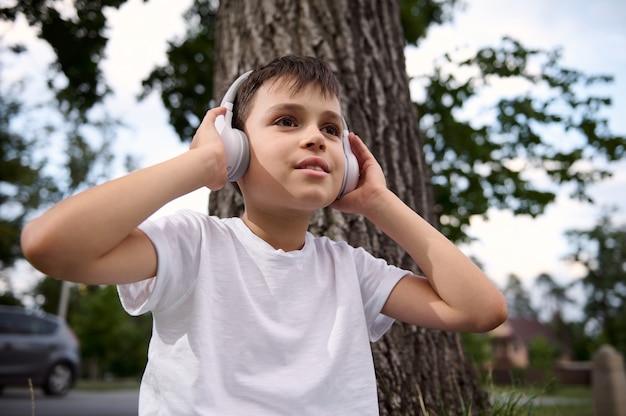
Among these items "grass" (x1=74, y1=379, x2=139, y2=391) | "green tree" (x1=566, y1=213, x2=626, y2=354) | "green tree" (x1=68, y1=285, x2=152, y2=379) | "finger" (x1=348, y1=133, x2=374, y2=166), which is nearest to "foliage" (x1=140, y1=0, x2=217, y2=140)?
"finger" (x1=348, y1=133, x2=374, y2=166)

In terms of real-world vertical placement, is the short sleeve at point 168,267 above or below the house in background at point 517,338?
below

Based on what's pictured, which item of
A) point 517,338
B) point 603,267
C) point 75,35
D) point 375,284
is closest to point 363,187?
point 375,284

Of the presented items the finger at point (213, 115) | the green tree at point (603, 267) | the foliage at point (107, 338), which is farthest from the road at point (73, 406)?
the green tree at point (603, 267)

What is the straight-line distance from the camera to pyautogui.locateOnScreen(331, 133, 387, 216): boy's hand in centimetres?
185

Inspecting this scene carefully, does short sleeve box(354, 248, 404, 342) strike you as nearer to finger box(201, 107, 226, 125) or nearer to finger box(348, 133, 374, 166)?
finger box(348, 133, 374, 166)

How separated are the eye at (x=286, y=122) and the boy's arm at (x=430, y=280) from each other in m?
0.35

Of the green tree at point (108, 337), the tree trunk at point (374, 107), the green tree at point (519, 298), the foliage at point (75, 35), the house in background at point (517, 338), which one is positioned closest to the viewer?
the tree trunk at point (374, 107)

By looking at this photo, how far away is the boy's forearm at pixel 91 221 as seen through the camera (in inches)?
50.1

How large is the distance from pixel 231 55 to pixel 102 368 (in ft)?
103

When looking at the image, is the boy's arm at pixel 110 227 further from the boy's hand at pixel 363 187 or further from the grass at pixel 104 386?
the grass at pixel 104 386

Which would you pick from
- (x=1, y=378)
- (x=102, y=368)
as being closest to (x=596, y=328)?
(x=102, y=368)

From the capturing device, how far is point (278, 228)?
5.61 feet

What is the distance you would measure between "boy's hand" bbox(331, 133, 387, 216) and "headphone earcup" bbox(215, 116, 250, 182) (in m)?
0.40

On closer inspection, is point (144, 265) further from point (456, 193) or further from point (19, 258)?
point (19, 258)
